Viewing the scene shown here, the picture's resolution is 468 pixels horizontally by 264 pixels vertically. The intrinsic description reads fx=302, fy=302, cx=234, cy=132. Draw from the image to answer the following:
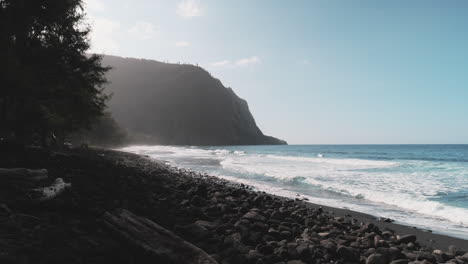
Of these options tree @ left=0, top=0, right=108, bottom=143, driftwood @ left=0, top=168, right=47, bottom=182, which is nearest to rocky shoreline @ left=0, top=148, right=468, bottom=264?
driftwood @ left=0, top=168, right=47, bottom=182

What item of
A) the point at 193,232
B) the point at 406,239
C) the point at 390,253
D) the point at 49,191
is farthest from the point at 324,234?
the point at 49,191

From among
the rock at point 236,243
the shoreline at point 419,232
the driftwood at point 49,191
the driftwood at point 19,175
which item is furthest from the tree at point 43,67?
the shoreline at point 419,232

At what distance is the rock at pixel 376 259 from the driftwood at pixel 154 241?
8.94 feet

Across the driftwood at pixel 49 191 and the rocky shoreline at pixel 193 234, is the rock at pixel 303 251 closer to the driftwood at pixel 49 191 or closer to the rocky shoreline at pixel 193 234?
the rocky shoreline at pixel 193 234

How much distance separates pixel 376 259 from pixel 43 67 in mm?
14245

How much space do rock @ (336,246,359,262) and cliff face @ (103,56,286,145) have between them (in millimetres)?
127784

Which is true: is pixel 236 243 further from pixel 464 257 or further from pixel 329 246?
pixel 464 257

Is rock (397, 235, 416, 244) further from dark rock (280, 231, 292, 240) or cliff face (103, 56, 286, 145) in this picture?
cliff face (103, 56, 286, 145)

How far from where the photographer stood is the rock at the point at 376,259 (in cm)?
474

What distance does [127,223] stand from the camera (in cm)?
407

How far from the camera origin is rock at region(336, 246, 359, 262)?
489cm

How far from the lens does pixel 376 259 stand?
476 centimetres

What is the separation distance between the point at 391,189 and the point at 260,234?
12003mm

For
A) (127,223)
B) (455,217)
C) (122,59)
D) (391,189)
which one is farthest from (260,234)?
(122,59)
